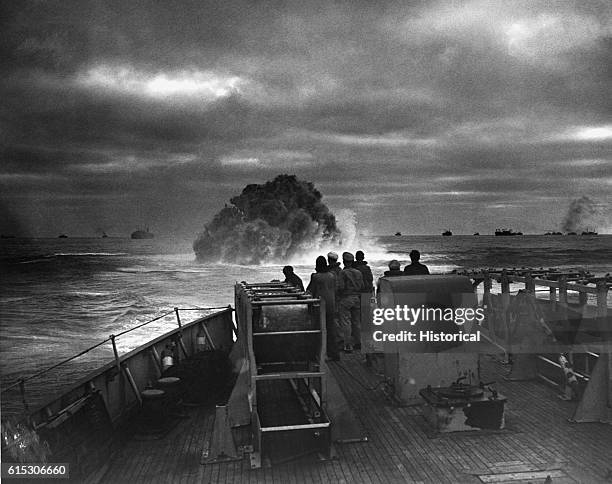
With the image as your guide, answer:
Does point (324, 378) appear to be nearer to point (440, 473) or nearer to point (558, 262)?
point (440, 473)

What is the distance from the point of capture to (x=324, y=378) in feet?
19.2

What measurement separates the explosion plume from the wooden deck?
229 feet

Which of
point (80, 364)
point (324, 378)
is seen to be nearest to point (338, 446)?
point (324, 378)

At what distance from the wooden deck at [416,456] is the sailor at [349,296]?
8.53 feet

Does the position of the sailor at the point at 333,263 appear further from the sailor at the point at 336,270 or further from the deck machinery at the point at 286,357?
the deck machinery at the point at 286,357

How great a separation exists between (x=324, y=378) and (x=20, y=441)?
9.47 feet

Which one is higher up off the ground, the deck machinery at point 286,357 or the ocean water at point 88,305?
the deck machinery at point 286,357

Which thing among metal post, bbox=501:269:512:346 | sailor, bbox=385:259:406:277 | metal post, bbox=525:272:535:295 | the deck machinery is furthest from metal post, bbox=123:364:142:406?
metal post, bbox=525:272:535:295

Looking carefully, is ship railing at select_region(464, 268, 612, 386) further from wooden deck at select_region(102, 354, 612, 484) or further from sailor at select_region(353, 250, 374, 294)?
sailor at select_region(353, 250, 374, 294)

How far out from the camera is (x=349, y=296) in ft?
31.2

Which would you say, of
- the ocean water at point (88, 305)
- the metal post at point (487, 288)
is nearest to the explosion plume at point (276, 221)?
the ocean water at point (88, 305)

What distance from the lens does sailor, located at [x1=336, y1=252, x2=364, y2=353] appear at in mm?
9406

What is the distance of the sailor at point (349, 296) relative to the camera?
941cm

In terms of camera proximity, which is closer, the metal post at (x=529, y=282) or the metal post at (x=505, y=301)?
the metal post at (x=529, y=282)
